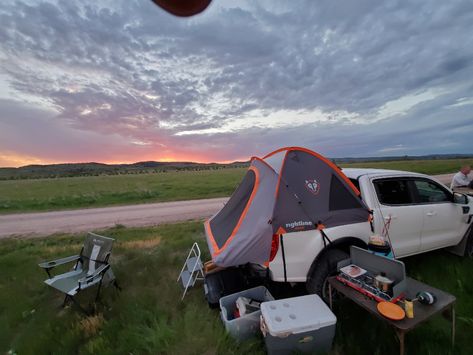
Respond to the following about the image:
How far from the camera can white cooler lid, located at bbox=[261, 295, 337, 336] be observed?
7.43ft

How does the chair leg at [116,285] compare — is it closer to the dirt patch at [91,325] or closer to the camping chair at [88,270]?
the camping chair at [88,270]

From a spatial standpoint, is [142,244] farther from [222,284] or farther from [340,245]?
[340,245]

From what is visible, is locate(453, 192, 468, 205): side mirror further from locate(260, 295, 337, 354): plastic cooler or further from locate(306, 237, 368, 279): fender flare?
locate(260, 295, 337, 354): plastic cooler

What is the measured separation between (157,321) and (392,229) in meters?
3.79

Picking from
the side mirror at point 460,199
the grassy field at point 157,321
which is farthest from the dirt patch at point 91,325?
the side mirror at point 460,199

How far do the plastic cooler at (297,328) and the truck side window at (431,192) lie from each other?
10.1ft

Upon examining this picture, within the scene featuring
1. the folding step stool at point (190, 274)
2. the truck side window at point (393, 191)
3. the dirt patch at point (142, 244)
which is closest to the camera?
the truck side window at point (393, 191)

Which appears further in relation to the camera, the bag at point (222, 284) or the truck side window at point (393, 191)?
the truck side window at point (393, 191)

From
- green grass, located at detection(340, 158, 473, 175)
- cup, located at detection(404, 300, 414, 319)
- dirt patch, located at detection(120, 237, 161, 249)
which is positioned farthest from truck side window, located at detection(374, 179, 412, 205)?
green grass, located at detection(340, 158, 473, 175)

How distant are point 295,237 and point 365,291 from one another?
3.03ft

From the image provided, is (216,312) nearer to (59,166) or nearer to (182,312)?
(182,312)

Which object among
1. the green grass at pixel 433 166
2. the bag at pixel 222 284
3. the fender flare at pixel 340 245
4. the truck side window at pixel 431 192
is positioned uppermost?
the truck side window at pixel 431 192

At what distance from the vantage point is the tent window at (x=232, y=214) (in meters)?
3.41

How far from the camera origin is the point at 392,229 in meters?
3.65
